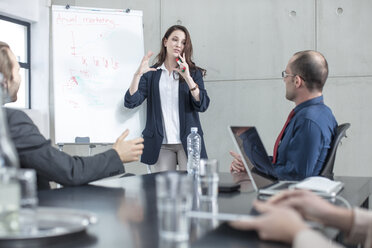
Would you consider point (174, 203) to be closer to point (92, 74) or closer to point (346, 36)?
point (92, 74)

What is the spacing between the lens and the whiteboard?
408 centimetres

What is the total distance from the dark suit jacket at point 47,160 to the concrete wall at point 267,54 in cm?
283

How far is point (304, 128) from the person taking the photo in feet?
7.13

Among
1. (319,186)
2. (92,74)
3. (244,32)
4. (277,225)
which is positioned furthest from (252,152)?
(244,32)

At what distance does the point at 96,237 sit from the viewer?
38.0 inches

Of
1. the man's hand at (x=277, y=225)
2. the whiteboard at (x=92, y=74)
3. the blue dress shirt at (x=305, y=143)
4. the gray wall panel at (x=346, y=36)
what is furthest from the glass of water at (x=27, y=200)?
the gray wall panel at (x=346, y=36)

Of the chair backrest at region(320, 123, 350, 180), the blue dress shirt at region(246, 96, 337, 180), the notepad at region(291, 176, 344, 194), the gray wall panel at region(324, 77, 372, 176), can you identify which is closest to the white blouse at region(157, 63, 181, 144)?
the gray wall panel at region(324, 77, 372, 176)

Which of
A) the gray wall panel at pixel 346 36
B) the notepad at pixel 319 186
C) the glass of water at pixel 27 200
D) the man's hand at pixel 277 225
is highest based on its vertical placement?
the gray wall panel at pixel 346 36

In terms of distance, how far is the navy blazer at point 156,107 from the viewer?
379 cm

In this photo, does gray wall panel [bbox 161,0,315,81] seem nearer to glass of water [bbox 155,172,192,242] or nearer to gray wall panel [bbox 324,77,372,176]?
gray wall panel [bbox 324,77,372,176]

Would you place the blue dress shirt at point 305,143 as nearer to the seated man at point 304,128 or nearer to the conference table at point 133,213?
the seated man at point 304,128

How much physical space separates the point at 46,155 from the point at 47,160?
0.7 inches

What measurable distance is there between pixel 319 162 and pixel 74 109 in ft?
8.21

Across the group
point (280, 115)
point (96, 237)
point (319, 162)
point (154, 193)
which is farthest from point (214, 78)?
point (96, 237)
